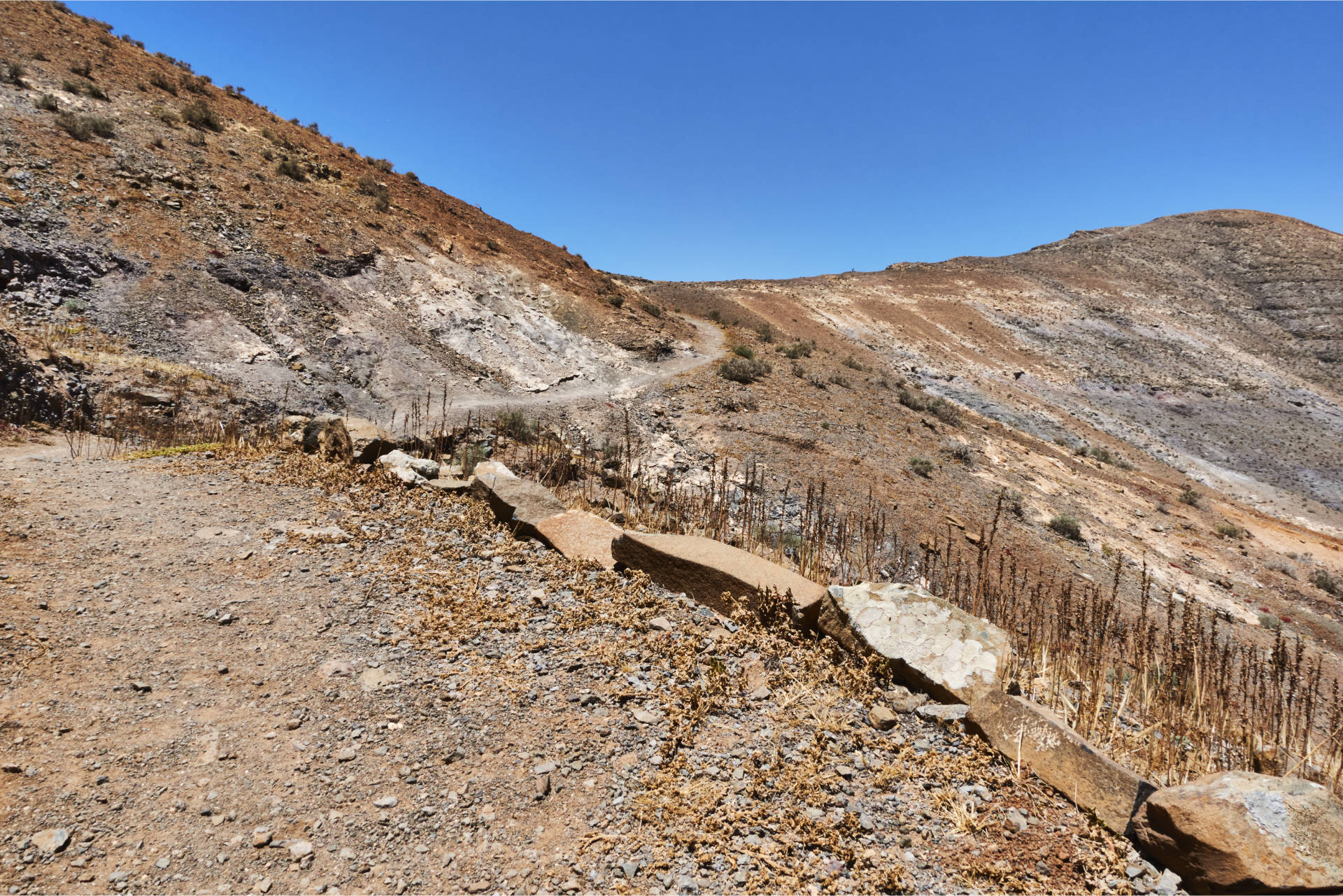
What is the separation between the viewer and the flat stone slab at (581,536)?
573 cm

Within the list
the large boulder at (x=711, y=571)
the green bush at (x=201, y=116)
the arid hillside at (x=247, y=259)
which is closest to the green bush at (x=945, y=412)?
the arid hillside at (x=247, y=259)

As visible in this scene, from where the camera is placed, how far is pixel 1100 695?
4020 millimetres

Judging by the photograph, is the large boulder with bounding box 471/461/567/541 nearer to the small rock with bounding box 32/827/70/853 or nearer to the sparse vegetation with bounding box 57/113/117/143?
the small rock with bounding box 32/827/70/853

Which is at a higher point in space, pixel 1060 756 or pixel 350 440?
pixel 350 440

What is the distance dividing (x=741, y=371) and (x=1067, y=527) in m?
10.2

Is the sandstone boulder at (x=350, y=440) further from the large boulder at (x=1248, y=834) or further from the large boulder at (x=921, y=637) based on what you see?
the large boulder at (x=1248, y=834)

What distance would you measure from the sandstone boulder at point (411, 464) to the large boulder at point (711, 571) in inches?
126

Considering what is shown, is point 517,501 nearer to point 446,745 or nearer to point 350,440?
point 446,745

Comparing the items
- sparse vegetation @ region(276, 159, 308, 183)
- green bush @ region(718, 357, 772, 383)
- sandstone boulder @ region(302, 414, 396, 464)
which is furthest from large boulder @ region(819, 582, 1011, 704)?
sparse vegetation @ region(276, 159, 308, 183)

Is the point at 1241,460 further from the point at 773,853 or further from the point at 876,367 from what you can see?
the point at 773,853

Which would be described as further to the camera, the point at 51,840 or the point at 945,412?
the point at 945,412


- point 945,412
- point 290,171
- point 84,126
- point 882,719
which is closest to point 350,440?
point 882,719

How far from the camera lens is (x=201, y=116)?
20.2m

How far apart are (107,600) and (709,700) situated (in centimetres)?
452
